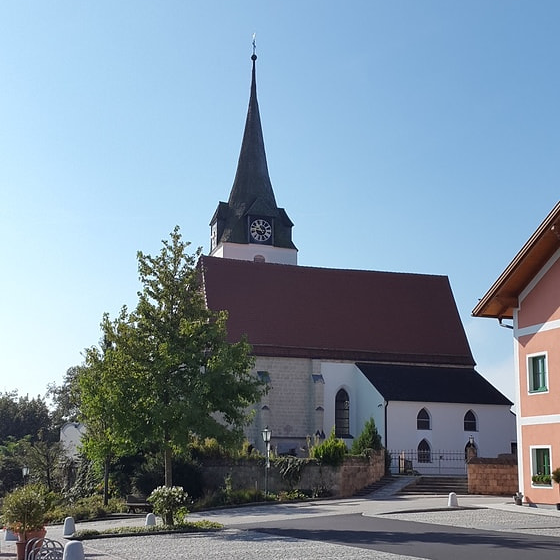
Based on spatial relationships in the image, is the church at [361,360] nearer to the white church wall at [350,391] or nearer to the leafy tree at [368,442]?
the white church wall at [350,391]

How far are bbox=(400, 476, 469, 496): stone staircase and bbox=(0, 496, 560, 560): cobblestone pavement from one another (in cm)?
227

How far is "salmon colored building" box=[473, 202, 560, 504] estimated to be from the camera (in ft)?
83.1

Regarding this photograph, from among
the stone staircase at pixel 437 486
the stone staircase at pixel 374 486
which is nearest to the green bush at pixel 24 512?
the stone staircase at pixel 374 486

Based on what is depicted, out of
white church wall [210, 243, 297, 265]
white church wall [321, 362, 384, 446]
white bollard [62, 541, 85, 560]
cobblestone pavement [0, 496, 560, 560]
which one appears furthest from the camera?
white church wall [210, 243, 297, 265]

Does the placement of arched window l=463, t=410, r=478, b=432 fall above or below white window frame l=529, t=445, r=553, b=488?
above

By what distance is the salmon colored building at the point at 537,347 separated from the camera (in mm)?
25344

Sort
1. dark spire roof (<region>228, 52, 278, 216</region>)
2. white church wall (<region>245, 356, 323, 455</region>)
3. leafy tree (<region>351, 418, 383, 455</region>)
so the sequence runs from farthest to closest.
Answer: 1. dark spire roof (<region>228, 52, 278, 216</region>)
2. white church wall (<region>245, 356, 323, 455</region>)
3. leafy tree (<region>351, 418, 383, 455</region>)

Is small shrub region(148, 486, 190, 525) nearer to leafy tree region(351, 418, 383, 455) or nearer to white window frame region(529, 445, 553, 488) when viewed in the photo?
white window frame region(529, 445, 553, 488)

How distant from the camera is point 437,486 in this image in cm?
3241

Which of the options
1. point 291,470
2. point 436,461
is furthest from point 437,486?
point 436,461

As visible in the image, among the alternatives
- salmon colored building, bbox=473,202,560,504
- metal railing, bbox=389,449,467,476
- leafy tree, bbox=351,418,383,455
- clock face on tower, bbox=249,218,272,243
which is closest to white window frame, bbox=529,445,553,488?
salmon colored building, bbox=473,202,560,504

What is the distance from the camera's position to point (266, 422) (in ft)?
138

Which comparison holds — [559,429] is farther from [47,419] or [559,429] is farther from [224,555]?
[47,419]

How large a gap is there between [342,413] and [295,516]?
19.7 meters
